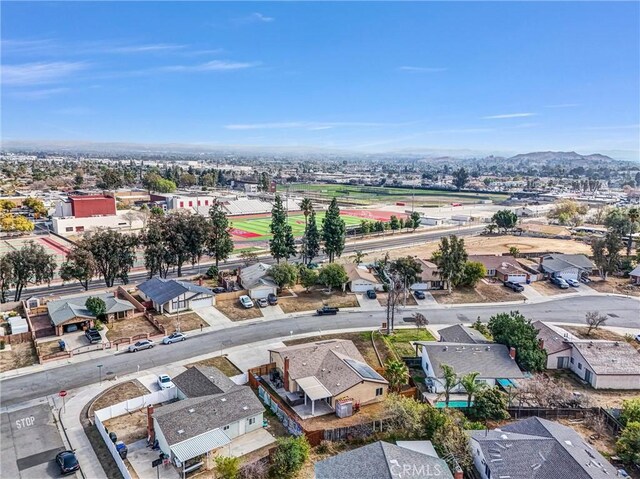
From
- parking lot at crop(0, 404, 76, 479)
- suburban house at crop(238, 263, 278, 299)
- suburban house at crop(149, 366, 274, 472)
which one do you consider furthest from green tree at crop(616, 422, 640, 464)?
suburban house at crop(238, 263, 278, 299)

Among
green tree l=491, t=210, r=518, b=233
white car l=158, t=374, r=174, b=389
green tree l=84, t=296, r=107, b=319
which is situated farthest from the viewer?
green tree l=491, t=210, r=518, b=233

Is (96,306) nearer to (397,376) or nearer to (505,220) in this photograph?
(397,376)

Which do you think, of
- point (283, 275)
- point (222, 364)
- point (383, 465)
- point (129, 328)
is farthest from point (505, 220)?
point (383, 465)

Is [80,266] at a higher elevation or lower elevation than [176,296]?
higher

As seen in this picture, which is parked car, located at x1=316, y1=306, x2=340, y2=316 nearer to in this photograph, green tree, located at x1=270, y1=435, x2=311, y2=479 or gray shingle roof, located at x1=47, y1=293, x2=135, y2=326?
gray shingle roof, located at x1=47, y1=293, x2=135, y2=326

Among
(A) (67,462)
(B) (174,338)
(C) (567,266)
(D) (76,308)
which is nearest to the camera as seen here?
(A) (67,462)

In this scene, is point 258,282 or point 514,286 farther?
point 514,286

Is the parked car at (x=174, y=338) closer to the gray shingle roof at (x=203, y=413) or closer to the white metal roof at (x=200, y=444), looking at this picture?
the gray shingle roof at (x=203, y=413)
